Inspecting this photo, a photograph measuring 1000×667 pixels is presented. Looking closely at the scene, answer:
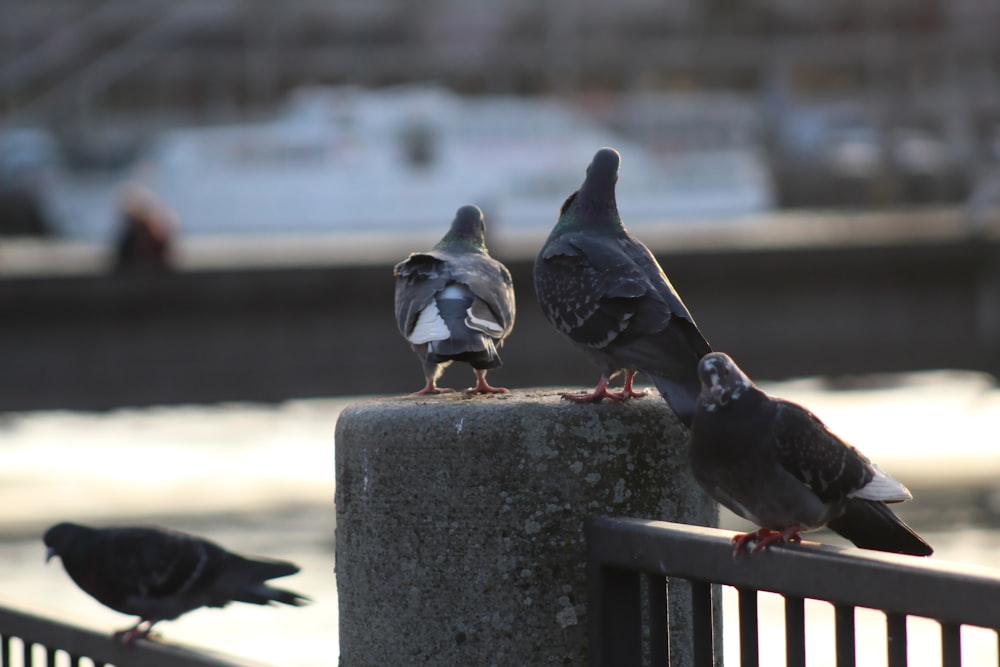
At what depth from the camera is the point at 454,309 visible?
4.80 m

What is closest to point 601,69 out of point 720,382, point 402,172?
point 402,172

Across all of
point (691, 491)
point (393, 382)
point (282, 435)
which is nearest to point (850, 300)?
point (393, 382)

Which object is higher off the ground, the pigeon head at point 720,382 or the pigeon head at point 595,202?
the pigeon head at point 595,202

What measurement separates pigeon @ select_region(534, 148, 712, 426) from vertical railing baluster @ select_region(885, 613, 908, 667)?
906 millimetres

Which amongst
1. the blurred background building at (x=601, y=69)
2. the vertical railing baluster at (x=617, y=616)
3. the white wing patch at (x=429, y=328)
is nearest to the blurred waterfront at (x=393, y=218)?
the blurred background building at (x=601, y=69)

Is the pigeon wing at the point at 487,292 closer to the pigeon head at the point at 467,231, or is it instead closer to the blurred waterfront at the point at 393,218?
the pigeon head at the point at 467,231

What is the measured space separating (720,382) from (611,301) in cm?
83

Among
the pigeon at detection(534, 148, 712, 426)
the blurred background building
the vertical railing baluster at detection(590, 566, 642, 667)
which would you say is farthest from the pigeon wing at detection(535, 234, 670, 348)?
the blurred background building

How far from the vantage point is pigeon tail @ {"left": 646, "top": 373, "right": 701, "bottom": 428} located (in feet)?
12.5

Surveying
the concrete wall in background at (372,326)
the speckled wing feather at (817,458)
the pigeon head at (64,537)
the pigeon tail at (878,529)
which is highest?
the concrete wall in background at (372,326)

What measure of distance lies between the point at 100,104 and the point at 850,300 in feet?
141

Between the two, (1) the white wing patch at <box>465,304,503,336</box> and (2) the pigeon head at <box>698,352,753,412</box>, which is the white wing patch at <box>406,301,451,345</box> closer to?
(1) the white wing patch at <box>465,304,503,336</box>

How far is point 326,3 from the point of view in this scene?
60438 mm

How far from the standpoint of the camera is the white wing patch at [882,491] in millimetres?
3396
